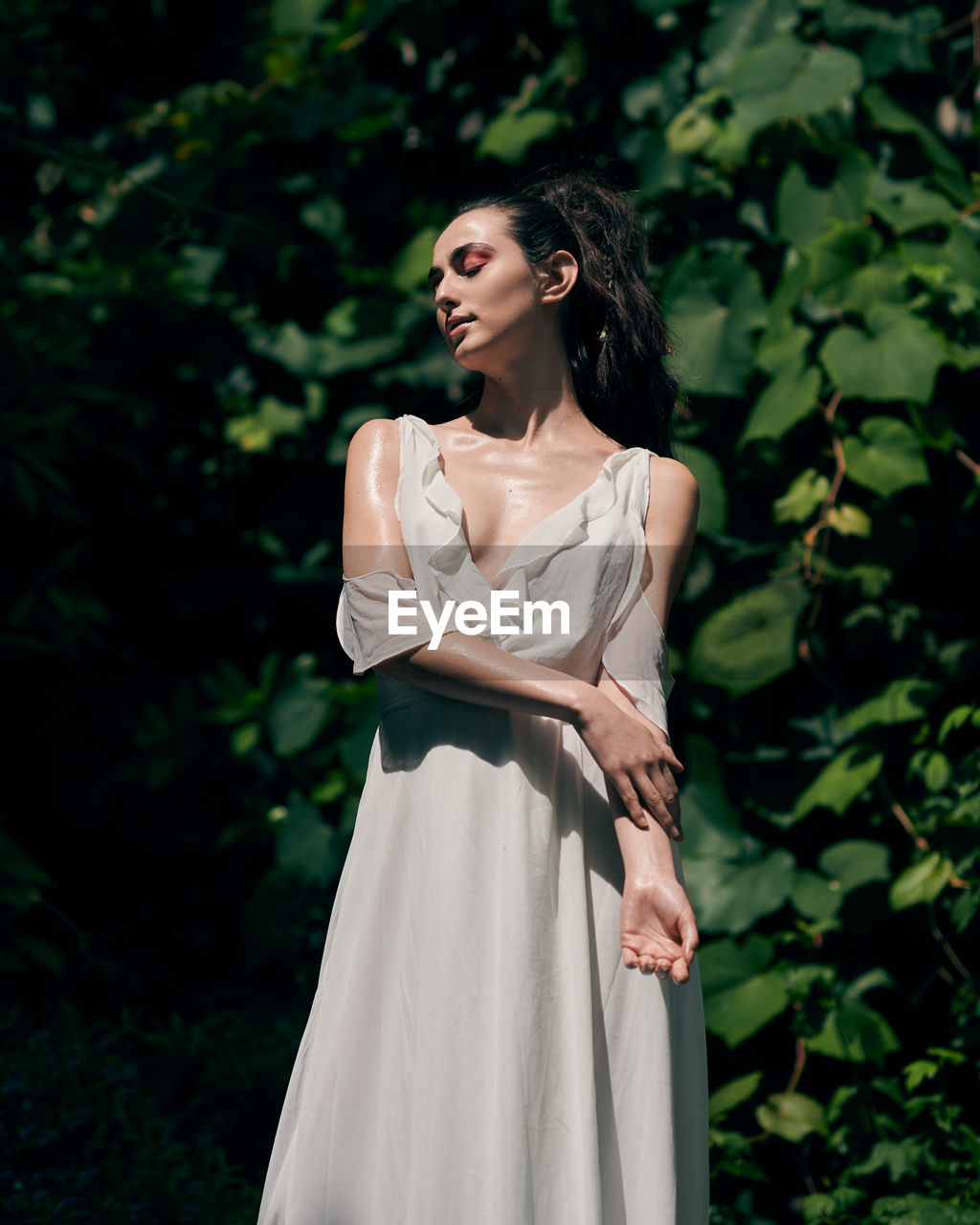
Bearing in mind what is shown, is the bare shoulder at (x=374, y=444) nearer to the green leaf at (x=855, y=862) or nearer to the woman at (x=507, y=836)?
the woman at (x=507, y=836)

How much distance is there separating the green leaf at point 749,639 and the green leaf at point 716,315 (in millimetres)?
536

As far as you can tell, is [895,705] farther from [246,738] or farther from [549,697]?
[246,738]

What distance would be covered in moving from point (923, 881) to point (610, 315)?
5.35 ft

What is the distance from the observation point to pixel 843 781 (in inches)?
118

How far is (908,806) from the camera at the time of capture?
3078 millimetres

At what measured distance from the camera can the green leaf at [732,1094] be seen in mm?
3037

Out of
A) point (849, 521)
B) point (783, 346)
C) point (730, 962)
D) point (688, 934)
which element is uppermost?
point (783, 346)

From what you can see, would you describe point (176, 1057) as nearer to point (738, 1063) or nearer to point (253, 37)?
point (738, 1063)

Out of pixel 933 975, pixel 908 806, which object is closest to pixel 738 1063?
pixel 933 975

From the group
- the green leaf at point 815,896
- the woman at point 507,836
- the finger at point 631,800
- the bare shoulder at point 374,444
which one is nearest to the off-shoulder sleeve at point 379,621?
the woman at point 507,836

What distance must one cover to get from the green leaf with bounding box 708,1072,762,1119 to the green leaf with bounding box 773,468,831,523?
1.38 metres

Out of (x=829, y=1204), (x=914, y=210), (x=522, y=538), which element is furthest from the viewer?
(x=914, y=210)

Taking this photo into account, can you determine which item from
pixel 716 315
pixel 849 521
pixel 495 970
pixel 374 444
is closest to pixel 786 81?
→ pixel 716 315

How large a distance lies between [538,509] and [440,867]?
0.51 m
